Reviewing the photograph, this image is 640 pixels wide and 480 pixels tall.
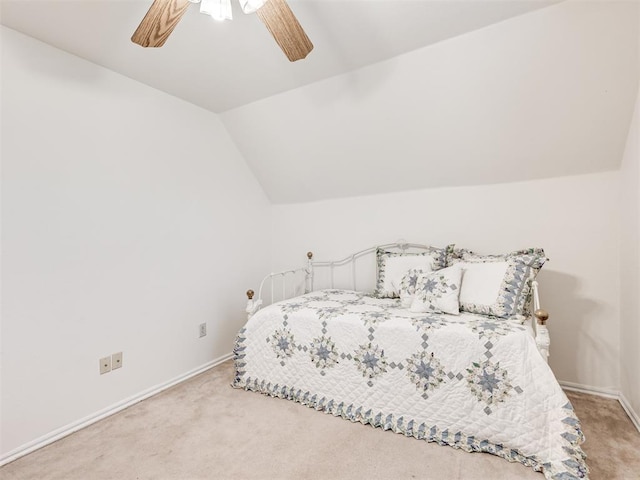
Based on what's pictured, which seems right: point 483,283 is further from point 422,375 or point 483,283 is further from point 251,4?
point 251,4

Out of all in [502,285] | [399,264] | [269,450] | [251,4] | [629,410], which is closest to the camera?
[251,4]

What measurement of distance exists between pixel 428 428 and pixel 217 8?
2263mm

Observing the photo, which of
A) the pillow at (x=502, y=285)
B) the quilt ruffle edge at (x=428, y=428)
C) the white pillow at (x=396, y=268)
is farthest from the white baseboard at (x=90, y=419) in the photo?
the pillow at (x=502, y=285)

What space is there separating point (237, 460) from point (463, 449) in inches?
44.3

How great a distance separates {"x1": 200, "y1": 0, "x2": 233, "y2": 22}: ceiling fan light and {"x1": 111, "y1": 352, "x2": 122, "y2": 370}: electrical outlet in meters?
2.06

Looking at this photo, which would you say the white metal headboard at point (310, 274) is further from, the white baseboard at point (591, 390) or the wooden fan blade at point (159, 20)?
the wooden fan blade at point (159, 20)

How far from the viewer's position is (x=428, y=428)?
5.85 ft

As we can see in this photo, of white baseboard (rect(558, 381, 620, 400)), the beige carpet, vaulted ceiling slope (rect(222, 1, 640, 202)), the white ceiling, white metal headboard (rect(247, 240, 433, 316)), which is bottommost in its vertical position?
the beige carpet

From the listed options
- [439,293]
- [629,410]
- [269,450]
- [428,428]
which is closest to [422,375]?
[428,428]

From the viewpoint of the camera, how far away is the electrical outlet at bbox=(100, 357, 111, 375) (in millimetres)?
2103

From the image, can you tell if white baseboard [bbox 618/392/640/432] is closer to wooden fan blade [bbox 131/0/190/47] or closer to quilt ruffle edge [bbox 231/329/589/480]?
quilt ruffle edge [bbox 231/329/589/480]

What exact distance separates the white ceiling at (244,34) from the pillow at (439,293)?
4.77 ft

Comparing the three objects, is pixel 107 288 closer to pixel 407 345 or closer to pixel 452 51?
pixel 407 345

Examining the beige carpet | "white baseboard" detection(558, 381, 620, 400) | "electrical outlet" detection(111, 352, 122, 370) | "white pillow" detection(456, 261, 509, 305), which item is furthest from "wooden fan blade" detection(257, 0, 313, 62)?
"white baseboard" detection(558, 381, 620, 400)
